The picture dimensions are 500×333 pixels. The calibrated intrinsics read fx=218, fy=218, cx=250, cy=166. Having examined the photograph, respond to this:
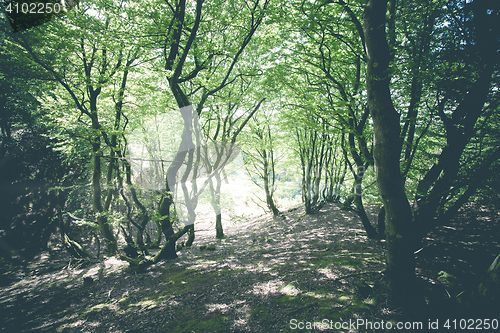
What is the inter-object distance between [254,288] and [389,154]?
3487 millimetres

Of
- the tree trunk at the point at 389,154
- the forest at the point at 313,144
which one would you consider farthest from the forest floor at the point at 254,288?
the tree trunk at the point at 389,154

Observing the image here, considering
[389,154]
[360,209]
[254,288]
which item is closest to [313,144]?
[360,209]

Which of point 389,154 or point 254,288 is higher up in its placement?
point 389,154

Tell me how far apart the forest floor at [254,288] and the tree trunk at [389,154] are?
0.42 metres

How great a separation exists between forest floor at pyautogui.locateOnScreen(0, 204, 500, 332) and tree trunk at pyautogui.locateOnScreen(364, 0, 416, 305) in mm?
424

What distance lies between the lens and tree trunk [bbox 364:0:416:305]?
3086mm

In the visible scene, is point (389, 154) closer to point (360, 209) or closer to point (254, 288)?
point (254, 288)

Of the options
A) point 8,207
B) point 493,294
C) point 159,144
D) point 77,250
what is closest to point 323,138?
point 493,294

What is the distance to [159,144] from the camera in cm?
1697

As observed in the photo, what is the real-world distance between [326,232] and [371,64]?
662 cm

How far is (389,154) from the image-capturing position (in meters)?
3.11

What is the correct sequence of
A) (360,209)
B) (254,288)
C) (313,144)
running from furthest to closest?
(313,144), (360,209), (254,288)

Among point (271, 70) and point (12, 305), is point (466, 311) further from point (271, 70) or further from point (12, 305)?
point (12, 305)

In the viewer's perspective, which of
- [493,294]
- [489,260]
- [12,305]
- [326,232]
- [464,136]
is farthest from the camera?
[326,232]
